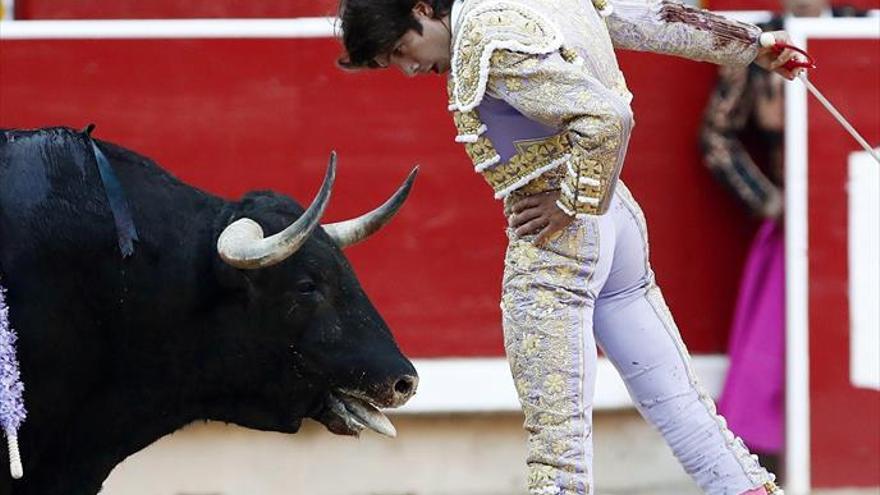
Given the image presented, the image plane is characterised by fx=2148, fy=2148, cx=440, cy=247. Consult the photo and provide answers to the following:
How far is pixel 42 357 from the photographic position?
4.02m

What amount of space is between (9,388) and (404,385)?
29.7 inches

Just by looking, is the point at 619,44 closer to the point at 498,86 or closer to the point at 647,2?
the point at 647,2

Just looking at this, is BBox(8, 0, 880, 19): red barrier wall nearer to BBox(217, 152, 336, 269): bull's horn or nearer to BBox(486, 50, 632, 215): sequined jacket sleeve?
BBox(217, 152, 336, 269): bull's horn

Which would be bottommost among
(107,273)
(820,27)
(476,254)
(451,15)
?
(107,273)

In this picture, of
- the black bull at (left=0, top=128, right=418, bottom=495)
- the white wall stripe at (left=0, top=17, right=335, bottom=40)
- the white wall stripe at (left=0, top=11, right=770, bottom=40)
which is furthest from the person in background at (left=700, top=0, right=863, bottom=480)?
the black bull at (left=0, top=128, right=418, bottom=495)

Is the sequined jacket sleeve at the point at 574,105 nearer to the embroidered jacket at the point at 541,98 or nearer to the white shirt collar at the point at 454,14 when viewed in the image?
the embroidered jacket at the point at 541,98

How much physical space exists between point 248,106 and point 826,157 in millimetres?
1667

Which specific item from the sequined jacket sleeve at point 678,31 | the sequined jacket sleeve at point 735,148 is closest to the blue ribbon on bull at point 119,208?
the sequined jacket sleeve at point 678,31

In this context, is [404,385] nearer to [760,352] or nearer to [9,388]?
[9,388]

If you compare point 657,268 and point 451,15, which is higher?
point 657,268

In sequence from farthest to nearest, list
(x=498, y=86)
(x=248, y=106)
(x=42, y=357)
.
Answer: (x=248, y=106)
(x=42, y=357)
(x=498, y=86)

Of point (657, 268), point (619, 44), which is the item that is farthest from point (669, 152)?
point (619, 44)

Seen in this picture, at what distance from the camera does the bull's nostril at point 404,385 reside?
415 cm

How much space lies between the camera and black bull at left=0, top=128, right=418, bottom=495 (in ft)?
13.3
